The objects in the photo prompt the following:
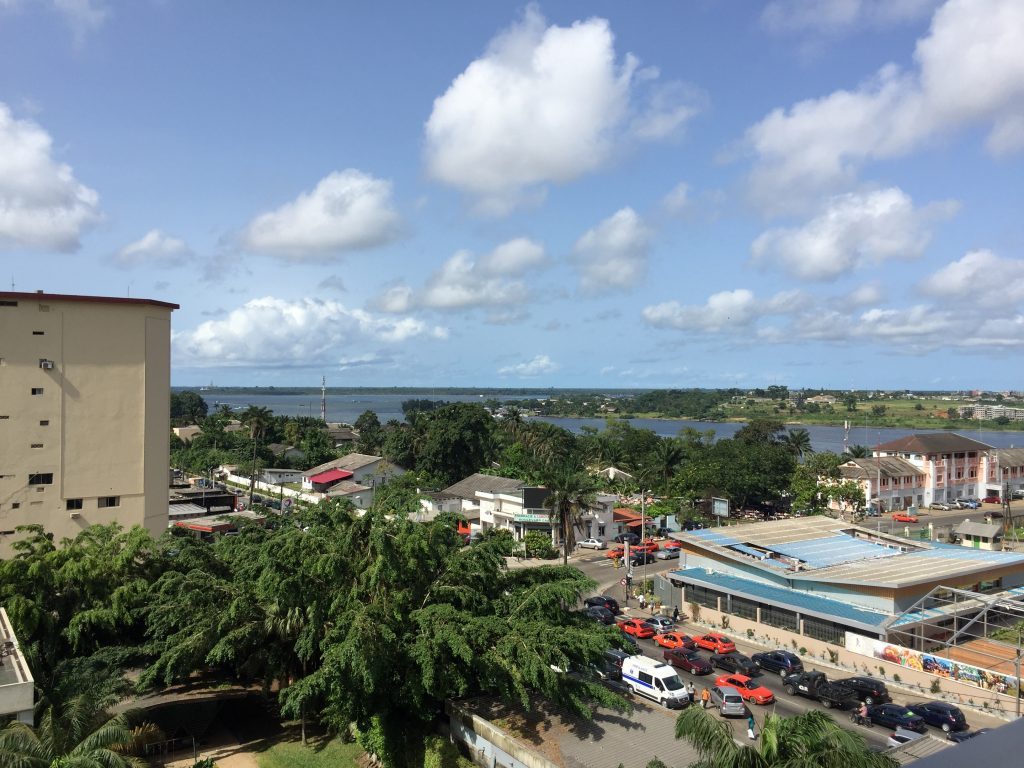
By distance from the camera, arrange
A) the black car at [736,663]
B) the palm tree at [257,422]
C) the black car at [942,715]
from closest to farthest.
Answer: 1. the black car at [942,715]
2. the black car at [736,663]
3. the palm tree at [257,422]

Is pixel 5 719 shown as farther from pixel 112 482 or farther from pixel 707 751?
pixel 112 482

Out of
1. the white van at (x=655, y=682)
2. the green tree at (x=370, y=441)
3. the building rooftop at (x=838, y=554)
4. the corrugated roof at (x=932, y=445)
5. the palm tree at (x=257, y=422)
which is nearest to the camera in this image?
the white van at (x=655, y=682)

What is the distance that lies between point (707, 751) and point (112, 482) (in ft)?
112

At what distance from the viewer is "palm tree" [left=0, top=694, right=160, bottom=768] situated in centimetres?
1359

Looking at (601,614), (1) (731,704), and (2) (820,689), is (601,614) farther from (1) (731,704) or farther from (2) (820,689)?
(1) (731,704)

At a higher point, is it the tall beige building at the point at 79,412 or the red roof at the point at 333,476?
the tall beige building at the point at 79,412

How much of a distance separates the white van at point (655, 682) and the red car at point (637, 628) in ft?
22.5

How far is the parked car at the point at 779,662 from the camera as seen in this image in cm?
2709

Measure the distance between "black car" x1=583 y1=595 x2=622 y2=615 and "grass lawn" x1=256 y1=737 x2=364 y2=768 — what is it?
1596cm

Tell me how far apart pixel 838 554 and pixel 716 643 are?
35.7 ft

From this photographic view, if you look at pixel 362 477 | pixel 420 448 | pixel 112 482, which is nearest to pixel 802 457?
pixel 420 448

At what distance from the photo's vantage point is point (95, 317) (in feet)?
117

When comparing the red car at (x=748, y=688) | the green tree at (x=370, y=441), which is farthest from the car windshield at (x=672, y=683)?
the green tree at (x=370, y=441)

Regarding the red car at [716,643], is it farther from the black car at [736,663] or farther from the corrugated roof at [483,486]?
the corrugated roof at [483,486]
